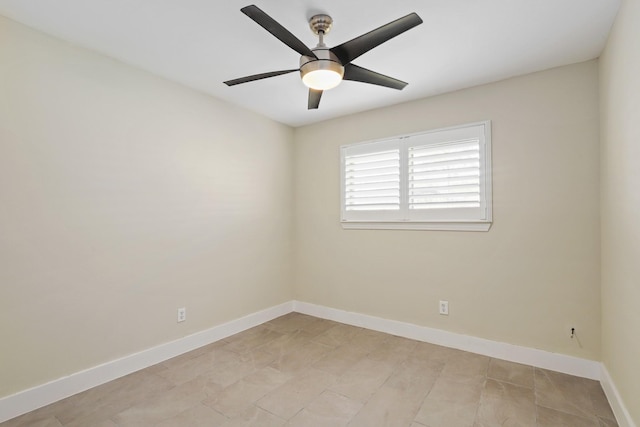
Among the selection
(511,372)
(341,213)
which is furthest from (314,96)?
(511,372)

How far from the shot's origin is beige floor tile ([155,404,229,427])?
1880 mm

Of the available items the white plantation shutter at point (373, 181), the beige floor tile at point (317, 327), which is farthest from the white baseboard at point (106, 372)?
the white plantation shutter at point (373, 181)

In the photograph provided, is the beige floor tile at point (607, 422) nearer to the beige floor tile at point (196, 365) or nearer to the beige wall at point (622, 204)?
the beige wall at point (622, 204)

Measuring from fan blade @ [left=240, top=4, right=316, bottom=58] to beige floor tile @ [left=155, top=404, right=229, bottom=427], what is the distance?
229 centimetres

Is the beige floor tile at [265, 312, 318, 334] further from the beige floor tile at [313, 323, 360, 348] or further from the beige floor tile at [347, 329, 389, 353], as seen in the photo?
the beige floor tile at [347, 329, 389, 353]

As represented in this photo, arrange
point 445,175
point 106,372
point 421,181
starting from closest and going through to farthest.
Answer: point 106,372
point 445,175
point 421,181

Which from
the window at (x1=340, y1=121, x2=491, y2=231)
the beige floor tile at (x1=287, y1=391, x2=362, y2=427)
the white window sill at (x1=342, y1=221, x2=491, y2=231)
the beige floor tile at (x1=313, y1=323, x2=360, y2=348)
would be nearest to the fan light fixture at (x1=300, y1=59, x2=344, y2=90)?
the window at (x1=340, y1=121, x2=491, y2=231)

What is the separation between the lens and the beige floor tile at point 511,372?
236 cm

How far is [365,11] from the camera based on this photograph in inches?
73.9

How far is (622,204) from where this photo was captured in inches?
73.2

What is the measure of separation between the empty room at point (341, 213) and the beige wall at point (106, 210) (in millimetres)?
15

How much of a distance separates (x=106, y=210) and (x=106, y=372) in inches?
49.1

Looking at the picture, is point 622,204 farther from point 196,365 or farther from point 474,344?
point 196,365

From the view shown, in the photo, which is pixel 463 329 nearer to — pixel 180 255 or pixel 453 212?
pixel 453 212
